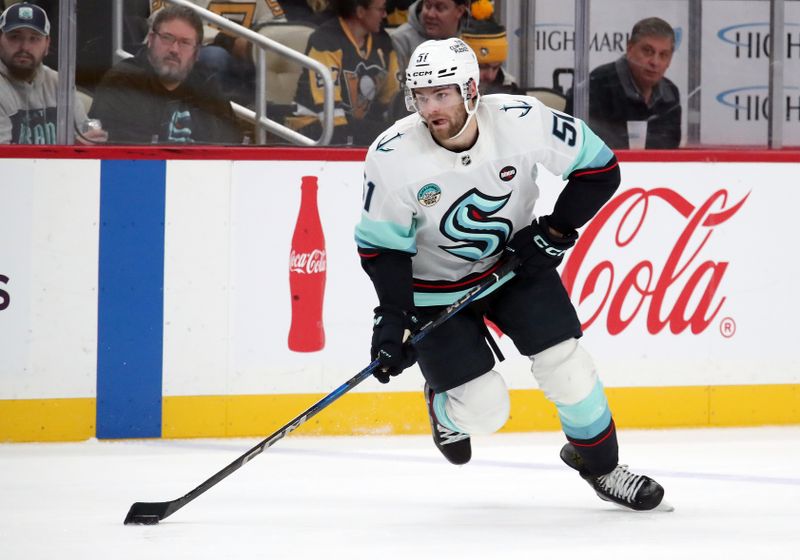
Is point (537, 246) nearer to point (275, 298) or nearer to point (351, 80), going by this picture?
point (275, 298)

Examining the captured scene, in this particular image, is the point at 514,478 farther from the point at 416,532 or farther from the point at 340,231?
the point at 340,231

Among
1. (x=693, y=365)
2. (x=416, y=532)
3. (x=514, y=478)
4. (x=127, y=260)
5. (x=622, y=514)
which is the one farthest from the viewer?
(x=693, y=365)

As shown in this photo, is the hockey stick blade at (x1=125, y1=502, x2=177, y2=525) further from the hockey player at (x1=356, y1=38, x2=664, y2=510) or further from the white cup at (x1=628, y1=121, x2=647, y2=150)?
the white cup at (x1=628, y1=121, x2=647, y2=150)

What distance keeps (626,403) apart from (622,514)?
143 centimetres

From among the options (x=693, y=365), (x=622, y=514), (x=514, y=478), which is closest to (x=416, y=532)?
(x=622, y=514)

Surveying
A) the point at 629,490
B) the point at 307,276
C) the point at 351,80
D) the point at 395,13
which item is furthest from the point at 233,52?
the point at 629,490

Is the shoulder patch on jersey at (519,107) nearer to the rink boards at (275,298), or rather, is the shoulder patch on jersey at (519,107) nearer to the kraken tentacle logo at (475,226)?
the kraken tentacle logo at (475,226)

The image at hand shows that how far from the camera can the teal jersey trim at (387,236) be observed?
300 centimetres

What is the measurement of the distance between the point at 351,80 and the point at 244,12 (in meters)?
0.45

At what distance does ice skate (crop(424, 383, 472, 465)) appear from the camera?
10.9 feet

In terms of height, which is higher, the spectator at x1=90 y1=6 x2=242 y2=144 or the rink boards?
the spectator at x1=90 y1=6 x2=242 y2=144

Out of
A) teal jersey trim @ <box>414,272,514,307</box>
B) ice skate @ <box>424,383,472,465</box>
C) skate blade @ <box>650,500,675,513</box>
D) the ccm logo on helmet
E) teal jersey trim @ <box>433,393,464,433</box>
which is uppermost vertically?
the ccm logo on helmet

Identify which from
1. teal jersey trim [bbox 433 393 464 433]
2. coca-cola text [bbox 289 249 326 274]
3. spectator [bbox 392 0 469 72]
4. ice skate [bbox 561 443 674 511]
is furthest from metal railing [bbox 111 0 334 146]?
ice skate [bbox 561 443 674 511]

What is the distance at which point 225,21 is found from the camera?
4355mm
